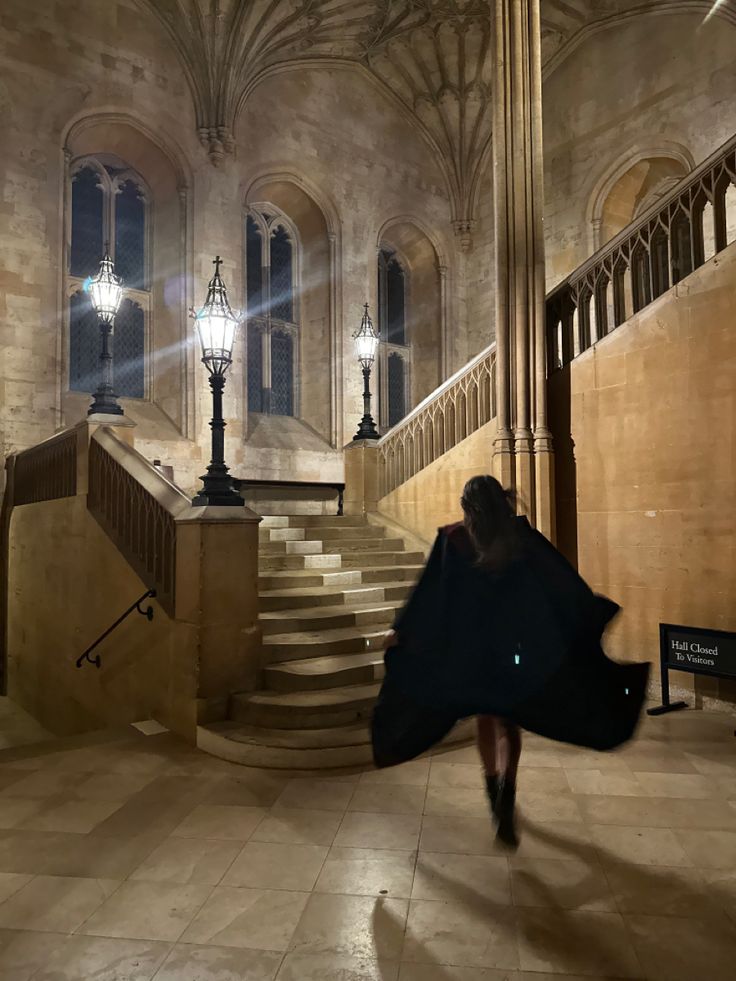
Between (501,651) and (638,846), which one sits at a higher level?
(501,651)

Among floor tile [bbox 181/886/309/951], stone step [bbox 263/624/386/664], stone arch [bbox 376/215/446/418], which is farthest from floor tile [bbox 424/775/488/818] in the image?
stone arch [bbox 376/215/446/418]

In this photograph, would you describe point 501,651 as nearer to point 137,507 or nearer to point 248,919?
point 248,919

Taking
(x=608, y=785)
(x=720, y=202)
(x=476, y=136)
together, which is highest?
(x=476, y=136)

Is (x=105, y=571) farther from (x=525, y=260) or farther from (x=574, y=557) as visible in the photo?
(x=525, y=260)

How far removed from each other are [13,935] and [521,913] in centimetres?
191

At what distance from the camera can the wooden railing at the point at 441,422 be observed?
26.2ft

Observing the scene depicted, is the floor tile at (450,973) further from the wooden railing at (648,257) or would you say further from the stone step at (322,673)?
the wooden railing at (648,257)

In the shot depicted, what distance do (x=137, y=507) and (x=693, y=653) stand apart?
4761mm

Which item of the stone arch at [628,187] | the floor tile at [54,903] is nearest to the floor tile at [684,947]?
the floor tile at [54,903]

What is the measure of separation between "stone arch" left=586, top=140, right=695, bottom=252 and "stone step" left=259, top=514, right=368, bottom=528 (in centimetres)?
657

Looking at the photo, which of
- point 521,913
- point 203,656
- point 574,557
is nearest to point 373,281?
point 574,557

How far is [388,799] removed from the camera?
3807 millimetres

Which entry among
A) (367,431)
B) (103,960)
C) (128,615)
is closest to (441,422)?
(367,431)

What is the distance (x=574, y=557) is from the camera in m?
6.99
